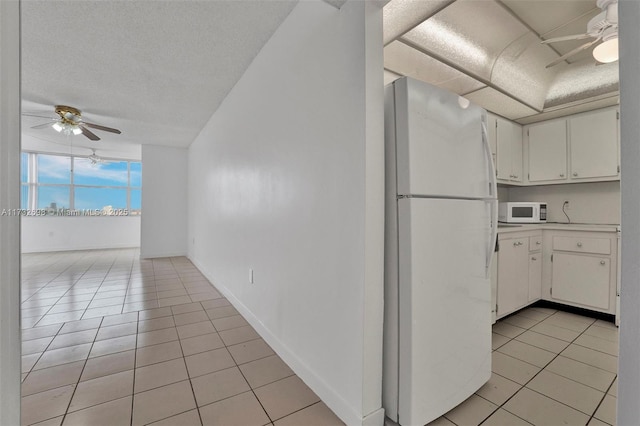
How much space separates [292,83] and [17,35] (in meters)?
1.39

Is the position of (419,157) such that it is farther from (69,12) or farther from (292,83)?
(69,12)

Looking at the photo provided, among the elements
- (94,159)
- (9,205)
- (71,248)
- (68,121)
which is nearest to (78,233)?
(71,248)

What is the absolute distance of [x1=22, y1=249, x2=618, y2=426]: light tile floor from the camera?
1520mm

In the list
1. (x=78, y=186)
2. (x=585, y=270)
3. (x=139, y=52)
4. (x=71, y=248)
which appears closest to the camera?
(x=139, y=52)

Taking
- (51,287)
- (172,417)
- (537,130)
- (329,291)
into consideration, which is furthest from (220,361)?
(537,130)

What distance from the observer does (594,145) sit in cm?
306

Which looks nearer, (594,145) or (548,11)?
(548,11)

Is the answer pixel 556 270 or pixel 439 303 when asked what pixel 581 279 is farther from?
pixel 439 303

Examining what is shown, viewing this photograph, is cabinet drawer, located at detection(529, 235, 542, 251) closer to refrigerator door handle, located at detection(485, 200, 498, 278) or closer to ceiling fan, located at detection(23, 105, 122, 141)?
refrigerator door handle, located at detection(485, 200, 498, 278)

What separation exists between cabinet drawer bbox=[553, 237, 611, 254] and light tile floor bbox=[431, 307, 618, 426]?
28.1 inches

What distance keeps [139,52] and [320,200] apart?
229 centimetres

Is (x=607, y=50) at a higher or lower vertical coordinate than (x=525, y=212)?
higher

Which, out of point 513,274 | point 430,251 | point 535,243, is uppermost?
point 430,251

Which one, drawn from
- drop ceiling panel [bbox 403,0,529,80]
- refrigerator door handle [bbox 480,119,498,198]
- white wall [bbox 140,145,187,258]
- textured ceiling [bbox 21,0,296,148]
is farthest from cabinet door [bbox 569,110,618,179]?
white wall [bbox 140,145,187,258]
